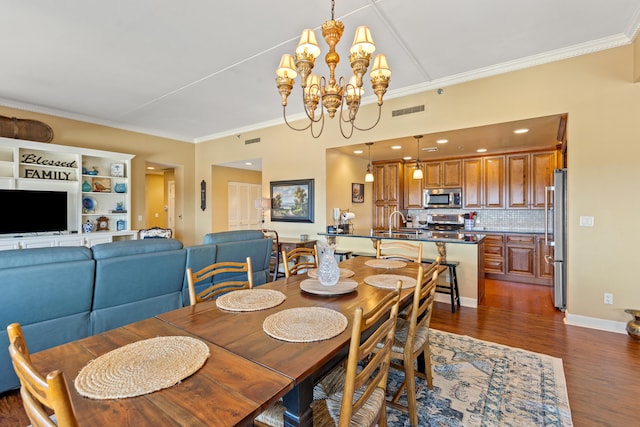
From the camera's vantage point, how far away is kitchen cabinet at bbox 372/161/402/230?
6648 millimetres

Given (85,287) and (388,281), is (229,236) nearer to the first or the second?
(85,287)

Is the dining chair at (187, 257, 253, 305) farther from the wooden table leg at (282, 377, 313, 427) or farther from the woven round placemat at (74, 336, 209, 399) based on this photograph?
the wooden table leg at (282, 377, 313, 427)

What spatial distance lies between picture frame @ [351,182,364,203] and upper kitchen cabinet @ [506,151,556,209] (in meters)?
2.79

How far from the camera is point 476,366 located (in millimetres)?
2443

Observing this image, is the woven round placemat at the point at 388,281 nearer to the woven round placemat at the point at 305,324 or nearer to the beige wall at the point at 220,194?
the woven round placemat at the point at 305,324

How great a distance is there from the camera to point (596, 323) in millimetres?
3209

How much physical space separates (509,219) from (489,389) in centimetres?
464

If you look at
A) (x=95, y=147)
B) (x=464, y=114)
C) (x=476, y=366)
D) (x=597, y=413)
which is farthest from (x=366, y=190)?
(x=95, y=147)

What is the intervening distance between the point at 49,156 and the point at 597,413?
780cm

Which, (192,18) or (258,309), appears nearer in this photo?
(258,309)

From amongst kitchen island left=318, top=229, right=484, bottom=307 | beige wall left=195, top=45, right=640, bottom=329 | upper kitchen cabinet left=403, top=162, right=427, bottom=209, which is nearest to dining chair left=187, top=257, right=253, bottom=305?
kitchen island left=318, top=229, right=484, bottom=307

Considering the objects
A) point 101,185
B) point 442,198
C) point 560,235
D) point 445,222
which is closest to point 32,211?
point 101,185

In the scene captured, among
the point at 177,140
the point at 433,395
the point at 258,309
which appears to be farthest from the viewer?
the point at 177,140

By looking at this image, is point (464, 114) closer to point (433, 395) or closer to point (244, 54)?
point (244, 54)
